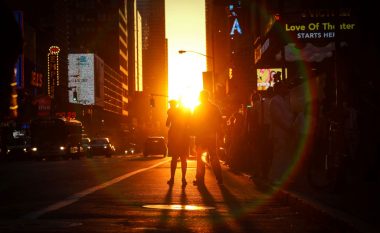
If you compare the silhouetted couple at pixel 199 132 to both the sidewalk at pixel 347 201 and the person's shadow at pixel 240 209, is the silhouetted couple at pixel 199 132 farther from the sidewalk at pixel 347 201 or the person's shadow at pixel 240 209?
the sidewalk at pixel 347 201

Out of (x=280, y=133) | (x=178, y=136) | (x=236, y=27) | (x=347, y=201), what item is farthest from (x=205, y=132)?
(x=236, y=27)

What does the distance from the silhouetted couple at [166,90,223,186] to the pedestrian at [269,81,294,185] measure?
178cm

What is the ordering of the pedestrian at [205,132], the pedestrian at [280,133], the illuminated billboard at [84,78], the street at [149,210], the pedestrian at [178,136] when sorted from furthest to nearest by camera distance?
the illuminated billboard at [84,78], the pedestrian at [178,136], the pedestrian at [205,132], the pedestrian at [280,133], the street at [149,210]

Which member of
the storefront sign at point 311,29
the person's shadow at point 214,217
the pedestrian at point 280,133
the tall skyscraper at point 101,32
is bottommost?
the person's shadow at point 214,217

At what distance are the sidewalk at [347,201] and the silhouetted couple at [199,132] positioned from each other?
2.54m

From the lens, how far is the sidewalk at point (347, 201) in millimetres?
6973

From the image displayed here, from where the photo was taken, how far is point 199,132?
15.1 m

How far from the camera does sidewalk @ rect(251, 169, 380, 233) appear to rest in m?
6.97

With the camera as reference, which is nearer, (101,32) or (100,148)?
(100,148)

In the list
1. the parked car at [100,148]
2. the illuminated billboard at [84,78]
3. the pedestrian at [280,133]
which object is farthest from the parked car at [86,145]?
the illuminated billboard at [84,78]

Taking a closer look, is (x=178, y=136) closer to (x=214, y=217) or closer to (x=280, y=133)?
(x=280, y=133)

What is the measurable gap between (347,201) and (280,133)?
4.38 metres

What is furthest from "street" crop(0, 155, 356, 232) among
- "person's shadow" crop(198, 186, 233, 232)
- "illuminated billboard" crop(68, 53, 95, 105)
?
"illuminated billboard" crop(68, 53, 95, 105)

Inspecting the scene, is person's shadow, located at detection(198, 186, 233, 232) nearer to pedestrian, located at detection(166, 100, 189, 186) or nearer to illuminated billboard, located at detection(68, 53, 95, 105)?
pedestrian, located at detection(166, 100, 189, 186)
